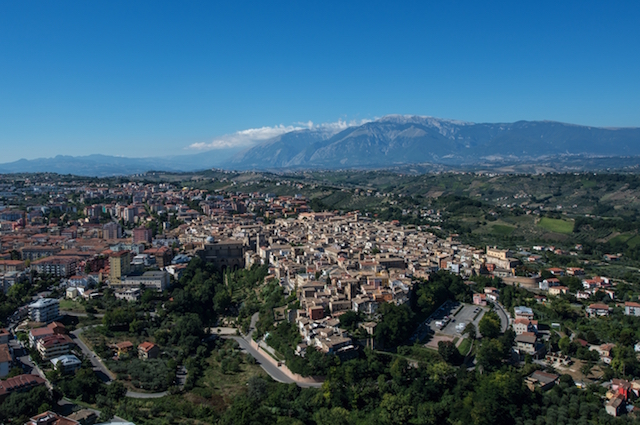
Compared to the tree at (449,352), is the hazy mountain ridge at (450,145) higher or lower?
higher

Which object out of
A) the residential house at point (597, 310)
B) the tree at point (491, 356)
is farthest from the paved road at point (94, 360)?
the residential house at point (597, 310)

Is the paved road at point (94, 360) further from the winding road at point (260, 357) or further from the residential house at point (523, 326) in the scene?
the residential house at point (523, 326)

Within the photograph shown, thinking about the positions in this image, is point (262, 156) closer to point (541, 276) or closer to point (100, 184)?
point (100, 184)

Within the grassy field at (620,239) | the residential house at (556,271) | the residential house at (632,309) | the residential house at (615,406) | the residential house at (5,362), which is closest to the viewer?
the residential house at (615,406)

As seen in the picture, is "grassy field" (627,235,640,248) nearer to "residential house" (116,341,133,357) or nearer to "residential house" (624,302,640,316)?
"residential house" (624,302,640,316)

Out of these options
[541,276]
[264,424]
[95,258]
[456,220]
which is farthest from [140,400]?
[456,220]

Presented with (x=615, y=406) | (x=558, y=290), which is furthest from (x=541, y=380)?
(x=558, y=290)
